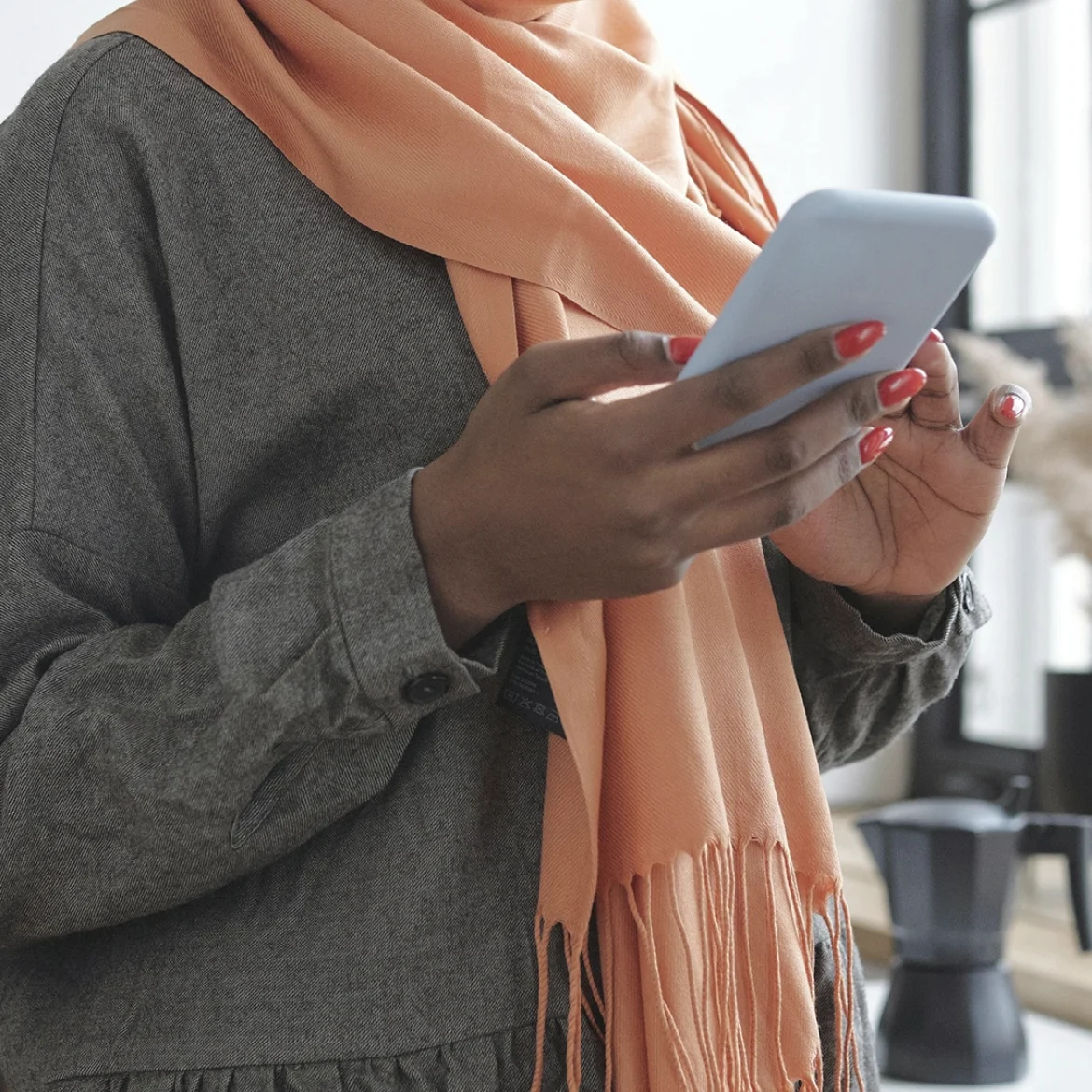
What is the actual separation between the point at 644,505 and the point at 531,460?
0.05 metres

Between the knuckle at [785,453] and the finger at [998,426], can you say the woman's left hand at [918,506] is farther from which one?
the knuckle at [785,453]

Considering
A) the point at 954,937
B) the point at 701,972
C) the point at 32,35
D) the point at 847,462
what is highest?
the point at 32,35

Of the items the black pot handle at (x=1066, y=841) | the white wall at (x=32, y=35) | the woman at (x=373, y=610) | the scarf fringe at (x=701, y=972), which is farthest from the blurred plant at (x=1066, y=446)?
the white wall at (x=32, y=35)

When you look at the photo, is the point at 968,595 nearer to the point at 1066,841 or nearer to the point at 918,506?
the point at 918,506

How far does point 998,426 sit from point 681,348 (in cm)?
22

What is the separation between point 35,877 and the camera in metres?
0.58

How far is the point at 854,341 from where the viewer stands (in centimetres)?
48

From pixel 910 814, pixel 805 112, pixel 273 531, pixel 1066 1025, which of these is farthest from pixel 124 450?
pixel 805 112

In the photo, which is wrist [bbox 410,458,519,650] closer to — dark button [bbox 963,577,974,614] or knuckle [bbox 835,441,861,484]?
knuckle [bbox 835,441,861,484]

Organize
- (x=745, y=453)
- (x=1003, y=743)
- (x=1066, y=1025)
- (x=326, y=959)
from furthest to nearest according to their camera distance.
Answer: (x=1003, y=743)
(x=1066, y=1025)
(x=326, y=959)
(x=745, y=453)

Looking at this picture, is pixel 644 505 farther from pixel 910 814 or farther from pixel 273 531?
pixel 910 814

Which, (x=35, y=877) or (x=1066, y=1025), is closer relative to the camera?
(x=35, y=877)

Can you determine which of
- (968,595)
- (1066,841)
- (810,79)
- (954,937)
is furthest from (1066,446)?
(968,595)

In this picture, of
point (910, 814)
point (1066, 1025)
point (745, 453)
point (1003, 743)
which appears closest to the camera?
point (745, 453)
